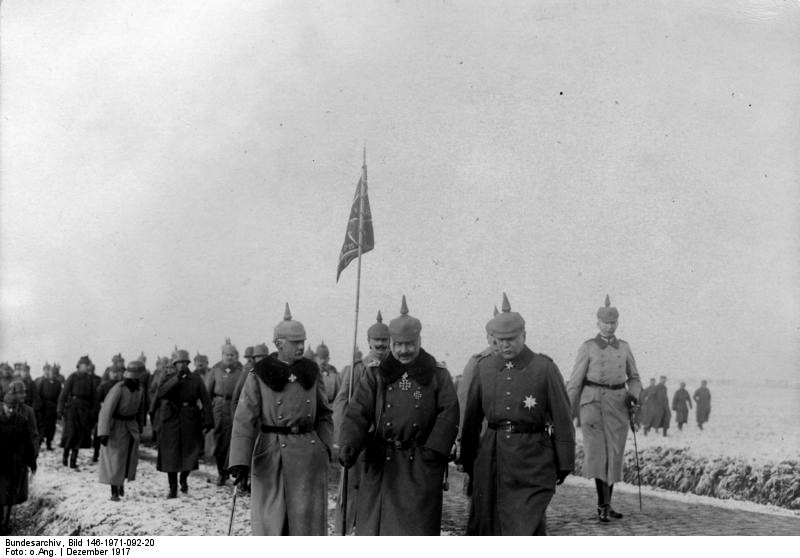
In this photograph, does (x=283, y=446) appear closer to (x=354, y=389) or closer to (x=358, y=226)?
(x=354, y=389)

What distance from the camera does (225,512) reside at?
361 inches

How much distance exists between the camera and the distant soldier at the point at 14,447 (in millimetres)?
9102

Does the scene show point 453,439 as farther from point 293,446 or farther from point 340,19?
point 340,19

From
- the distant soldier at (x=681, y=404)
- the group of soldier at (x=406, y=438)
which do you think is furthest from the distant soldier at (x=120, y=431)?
the distant soldier at (x=681, y=404)

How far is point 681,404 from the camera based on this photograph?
18094mm

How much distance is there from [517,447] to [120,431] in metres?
7.00

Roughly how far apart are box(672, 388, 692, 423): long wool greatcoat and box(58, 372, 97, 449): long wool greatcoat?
39.1ft

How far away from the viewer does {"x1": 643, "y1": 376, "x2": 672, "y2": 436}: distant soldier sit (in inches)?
703

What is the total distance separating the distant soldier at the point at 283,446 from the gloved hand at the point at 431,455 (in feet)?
3.35

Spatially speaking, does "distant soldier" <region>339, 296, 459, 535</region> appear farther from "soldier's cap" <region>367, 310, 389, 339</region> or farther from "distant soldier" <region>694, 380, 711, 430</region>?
"distant soldier" <region>694, 380, 711, 430</region>

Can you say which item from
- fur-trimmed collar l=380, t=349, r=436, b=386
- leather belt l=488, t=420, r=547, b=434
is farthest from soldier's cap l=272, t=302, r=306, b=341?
leather belt l=488, t=420, r=547, b=434

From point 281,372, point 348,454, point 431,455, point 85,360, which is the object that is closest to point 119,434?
point 85,360

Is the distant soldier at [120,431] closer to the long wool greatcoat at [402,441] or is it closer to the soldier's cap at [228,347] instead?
the soldier's cap at [228,347]

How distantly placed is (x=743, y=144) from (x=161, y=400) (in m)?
8.32
